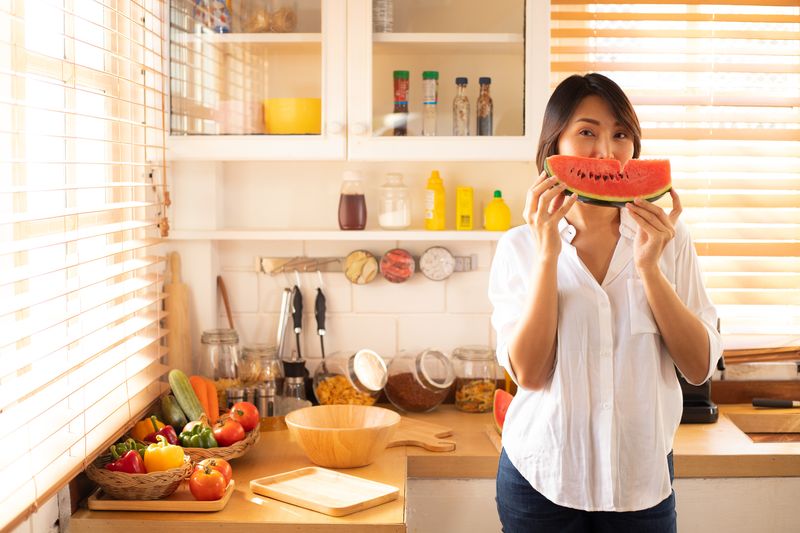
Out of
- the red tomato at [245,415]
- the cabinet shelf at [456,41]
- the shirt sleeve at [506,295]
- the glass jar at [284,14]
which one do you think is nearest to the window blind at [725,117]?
the cabinet shelf at [456,41]

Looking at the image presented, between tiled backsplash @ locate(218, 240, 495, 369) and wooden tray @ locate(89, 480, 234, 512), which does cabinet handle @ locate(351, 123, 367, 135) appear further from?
wooden tray @ locate(89, 480, 234, 512)

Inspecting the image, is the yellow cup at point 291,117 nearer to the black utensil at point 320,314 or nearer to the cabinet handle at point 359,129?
the cabinet handle at point 359,129

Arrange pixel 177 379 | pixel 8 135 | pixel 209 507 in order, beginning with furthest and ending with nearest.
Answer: pixel 177 379, pixel 209 507, pixel 8 135

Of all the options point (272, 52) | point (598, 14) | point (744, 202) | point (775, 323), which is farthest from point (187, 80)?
point (775, 323)

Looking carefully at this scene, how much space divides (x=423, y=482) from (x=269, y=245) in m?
0.94

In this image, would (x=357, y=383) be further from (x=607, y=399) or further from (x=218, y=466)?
(x=607, y=399)

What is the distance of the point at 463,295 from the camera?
9.62 feet

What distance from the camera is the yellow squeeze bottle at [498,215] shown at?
276cm

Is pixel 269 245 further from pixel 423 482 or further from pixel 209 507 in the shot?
pixel 209 507

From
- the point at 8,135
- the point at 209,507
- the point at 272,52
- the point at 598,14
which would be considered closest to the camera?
the point at 8,135

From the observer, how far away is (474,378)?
2.79m

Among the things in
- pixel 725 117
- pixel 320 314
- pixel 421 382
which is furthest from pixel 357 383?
pixel 725 117

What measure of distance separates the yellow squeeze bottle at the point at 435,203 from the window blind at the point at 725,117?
0.49 m

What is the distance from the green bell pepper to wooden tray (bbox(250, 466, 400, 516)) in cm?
15
